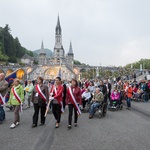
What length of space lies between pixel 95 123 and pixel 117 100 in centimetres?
400

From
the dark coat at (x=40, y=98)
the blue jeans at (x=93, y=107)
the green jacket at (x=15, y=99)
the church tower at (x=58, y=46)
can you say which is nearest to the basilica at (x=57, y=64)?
the church tower at (x=58, y=46)

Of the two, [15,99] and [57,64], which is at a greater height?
[57,64]

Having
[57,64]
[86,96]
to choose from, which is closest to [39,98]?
[86,96]

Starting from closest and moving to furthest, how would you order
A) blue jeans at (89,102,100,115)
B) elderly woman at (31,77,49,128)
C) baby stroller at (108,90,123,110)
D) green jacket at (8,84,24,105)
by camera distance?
elderly woman at (31,77,49,128)
green jacket at (8,84,24,105)
blue jeans at (89,102,100,115)
baby stroller at (108,90,123,110)

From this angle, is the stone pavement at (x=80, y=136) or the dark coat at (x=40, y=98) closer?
the stone pavement at (x=80, y=136)

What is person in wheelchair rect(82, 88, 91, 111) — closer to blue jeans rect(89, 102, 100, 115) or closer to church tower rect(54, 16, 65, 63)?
blue jeans rect(89, 102, 100, 115)

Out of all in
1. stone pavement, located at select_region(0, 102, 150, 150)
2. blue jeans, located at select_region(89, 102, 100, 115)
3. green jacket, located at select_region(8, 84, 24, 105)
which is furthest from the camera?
blue jeans, located at select_region(89, 102, 100, 115)

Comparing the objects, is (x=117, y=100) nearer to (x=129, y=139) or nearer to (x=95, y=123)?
(x=95, y=123)

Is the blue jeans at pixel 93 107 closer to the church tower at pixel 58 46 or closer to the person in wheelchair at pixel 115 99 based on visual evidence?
the person in wheelchair at pixel 115 99

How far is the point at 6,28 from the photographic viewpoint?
3875 inches

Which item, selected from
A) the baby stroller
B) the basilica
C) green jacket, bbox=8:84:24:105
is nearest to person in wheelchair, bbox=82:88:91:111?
the baby stroller

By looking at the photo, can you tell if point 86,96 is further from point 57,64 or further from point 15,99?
point 57,64

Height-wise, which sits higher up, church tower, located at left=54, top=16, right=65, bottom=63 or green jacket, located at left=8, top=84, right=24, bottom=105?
church tower, located at left=54, top=16, right=65, bottom=63

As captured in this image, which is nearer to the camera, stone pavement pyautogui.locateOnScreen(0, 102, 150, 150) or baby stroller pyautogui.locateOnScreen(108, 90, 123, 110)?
stone pavement pyautogui.locateOnScreen(0, 102, 150, 150)
